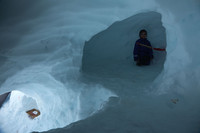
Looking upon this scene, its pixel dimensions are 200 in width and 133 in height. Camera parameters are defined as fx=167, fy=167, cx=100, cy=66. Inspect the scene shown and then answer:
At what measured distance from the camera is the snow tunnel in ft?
14.3

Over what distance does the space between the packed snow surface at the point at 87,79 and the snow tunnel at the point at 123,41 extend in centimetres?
151

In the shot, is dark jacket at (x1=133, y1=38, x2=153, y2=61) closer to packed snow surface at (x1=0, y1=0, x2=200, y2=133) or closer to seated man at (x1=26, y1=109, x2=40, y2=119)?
packed snow surface at (x1=0, y1=0, x2=200, y2=133)

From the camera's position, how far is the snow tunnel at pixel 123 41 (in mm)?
4348

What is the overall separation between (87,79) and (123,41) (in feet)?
7.51

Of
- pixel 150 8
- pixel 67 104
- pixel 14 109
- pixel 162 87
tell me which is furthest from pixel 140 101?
pixel 14 109

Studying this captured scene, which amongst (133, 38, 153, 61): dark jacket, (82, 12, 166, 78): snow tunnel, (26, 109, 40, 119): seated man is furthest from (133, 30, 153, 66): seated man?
(26, 109, 40, 119): seated man

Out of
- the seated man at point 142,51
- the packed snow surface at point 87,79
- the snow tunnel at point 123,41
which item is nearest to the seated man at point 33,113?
the packed snow surface at point 87,79

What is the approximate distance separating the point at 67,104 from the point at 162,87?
1.26 m

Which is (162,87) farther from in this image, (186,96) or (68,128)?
(68,128)

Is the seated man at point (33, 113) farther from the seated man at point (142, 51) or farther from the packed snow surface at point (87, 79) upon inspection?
the seated man at point (142, 51)

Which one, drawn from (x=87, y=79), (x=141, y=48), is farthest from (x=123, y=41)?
(x=87, y=79)

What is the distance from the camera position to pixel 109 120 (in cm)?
149

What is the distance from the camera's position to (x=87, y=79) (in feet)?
9.14

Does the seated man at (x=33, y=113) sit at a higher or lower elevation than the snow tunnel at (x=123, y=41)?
lower
